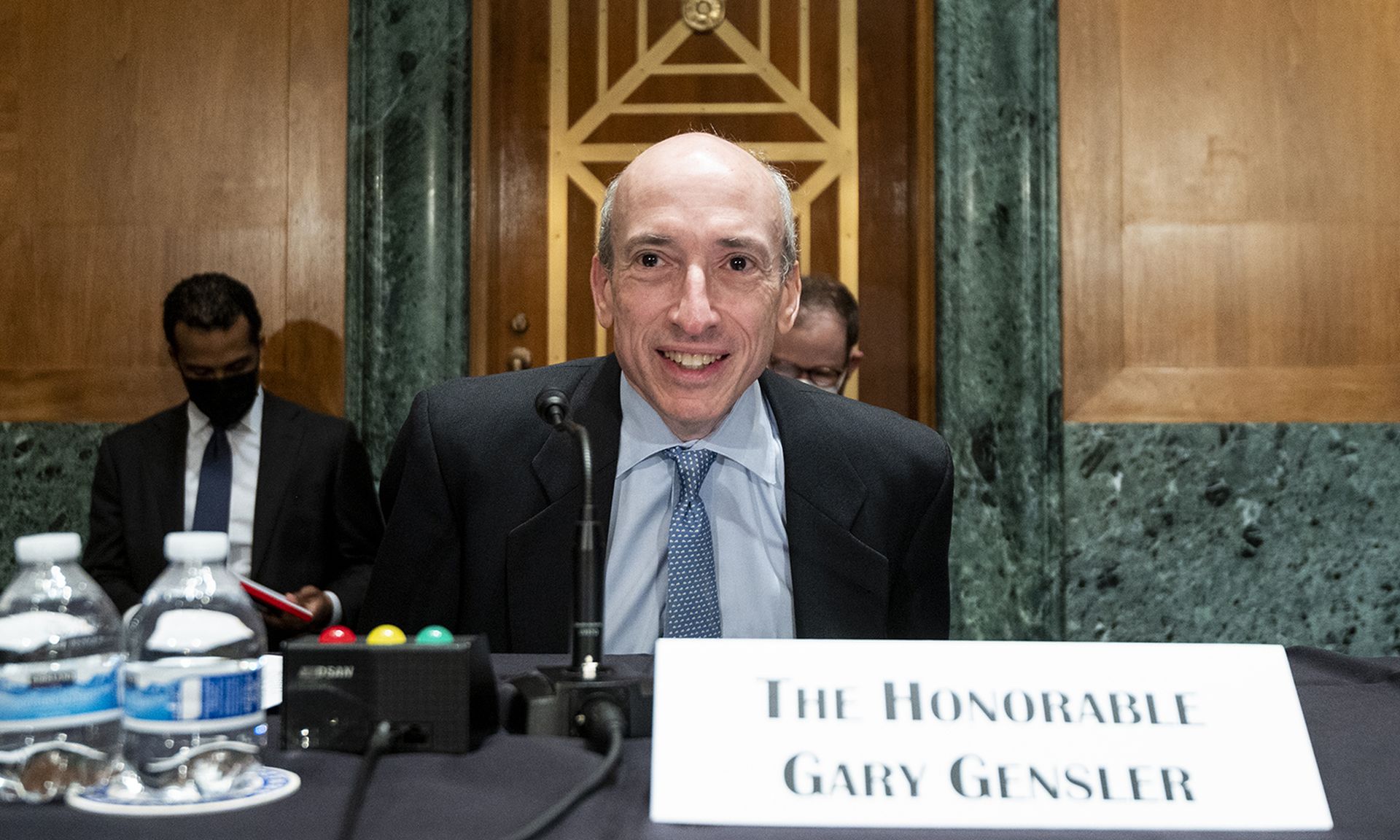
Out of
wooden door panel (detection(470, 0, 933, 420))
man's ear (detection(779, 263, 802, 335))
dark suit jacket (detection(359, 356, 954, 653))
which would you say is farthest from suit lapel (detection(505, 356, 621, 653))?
wooden door panel (detection(470, 0, 933, 420))

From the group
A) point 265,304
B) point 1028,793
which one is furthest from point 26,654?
point 265,304

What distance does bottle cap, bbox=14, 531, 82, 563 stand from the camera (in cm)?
92

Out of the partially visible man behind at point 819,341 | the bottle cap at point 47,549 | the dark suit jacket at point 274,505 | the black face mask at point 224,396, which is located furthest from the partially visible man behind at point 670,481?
the black face mask at point 224,396

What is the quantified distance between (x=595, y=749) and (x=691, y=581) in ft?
2.06

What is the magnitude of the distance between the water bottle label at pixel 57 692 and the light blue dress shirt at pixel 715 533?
2.56 ft

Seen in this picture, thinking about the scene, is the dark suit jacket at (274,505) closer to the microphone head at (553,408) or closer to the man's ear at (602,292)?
the man's ear at (602,292)

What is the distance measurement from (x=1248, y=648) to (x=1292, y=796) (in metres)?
0.14

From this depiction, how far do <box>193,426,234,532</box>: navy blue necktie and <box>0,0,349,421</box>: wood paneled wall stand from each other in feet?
1.25

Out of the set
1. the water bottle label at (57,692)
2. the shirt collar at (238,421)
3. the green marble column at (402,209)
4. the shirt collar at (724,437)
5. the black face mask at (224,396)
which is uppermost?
the green marble column at (402,209)

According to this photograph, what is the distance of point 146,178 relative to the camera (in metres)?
3.65

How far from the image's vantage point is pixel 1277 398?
357cm

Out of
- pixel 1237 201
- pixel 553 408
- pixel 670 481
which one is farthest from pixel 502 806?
pixel 1237 201

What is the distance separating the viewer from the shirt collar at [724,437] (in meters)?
1.72

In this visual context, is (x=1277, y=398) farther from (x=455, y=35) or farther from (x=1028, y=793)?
(x=1028, y=793)
